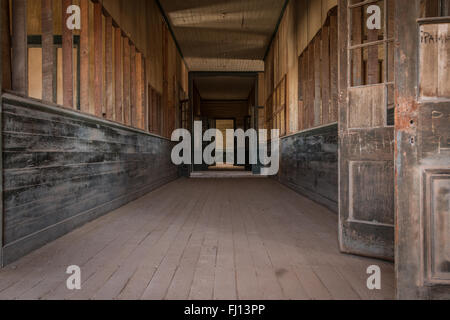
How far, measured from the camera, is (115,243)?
8.48 feet

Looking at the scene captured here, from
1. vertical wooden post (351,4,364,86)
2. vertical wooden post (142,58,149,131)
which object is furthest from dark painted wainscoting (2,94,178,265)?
vertical wooden post (351,4,364,86)

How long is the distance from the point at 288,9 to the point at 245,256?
6696 millimetres

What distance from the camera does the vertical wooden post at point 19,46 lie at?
224cm

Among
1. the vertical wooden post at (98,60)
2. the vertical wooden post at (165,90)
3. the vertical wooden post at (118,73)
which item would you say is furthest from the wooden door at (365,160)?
the vertical wooden post at (165,90)

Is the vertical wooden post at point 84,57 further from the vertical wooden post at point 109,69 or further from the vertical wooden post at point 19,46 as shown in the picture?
the vertical wooden post at point 19,46

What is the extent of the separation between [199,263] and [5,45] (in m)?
1.99

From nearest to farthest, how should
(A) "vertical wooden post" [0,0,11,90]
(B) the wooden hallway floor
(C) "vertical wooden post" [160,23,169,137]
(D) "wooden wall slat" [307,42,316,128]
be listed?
1. (B) the wooden hallway floor
2. (A) "vertical wooden post" [0,0,11,90]
3. (D) "wooden wall slat" [307,42,316,128]
4. (C) "vertical wooden post" [160,23,169,137]

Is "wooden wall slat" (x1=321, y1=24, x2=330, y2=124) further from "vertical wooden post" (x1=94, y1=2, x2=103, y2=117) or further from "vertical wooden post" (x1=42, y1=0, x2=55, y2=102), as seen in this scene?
"vertical wooden post" (x1=42, y1=0, x2=55, y2=102)

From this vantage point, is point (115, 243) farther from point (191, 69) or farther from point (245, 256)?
point (191, 69)

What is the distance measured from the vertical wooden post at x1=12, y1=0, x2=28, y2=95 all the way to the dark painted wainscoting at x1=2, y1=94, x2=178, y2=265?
145 mm

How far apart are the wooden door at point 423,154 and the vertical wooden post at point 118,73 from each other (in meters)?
4.00

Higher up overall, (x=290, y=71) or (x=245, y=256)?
(x=290, y=71)

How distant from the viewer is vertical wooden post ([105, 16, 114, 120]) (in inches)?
169
